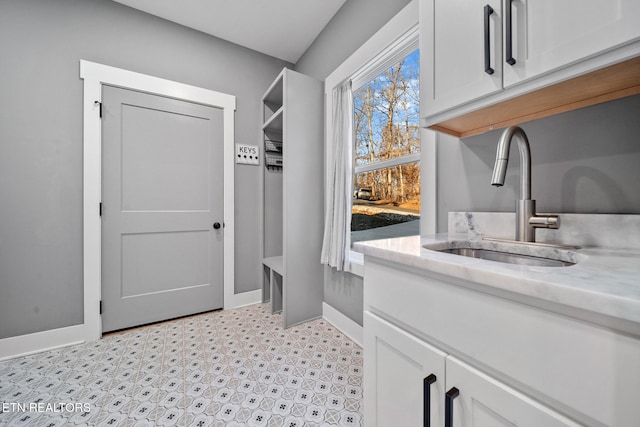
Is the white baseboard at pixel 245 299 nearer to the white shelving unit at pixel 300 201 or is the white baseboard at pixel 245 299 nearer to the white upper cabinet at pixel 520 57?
the white shelving unit at pixel 300 201

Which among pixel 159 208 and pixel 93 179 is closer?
pixel 93 179

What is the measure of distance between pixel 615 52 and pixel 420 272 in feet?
2.32

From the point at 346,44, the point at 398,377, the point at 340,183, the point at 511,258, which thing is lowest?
the point at 398,377

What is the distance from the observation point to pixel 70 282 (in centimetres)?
192

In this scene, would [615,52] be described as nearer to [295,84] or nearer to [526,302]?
[526,302]

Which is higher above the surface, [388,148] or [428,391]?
[388,148]

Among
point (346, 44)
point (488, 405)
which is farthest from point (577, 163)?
point (346, 44)

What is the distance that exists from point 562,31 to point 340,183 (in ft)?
4.69

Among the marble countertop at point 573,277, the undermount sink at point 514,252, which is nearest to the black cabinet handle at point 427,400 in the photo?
the marble countertop at point 573,277

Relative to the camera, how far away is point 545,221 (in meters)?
0.81

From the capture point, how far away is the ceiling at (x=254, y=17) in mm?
2057

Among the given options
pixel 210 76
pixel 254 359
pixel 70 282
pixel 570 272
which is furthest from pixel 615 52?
pixel 70 282

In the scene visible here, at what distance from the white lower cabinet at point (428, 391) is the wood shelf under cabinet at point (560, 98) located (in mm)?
824

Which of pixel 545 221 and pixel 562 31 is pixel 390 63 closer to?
pixel 562 31
